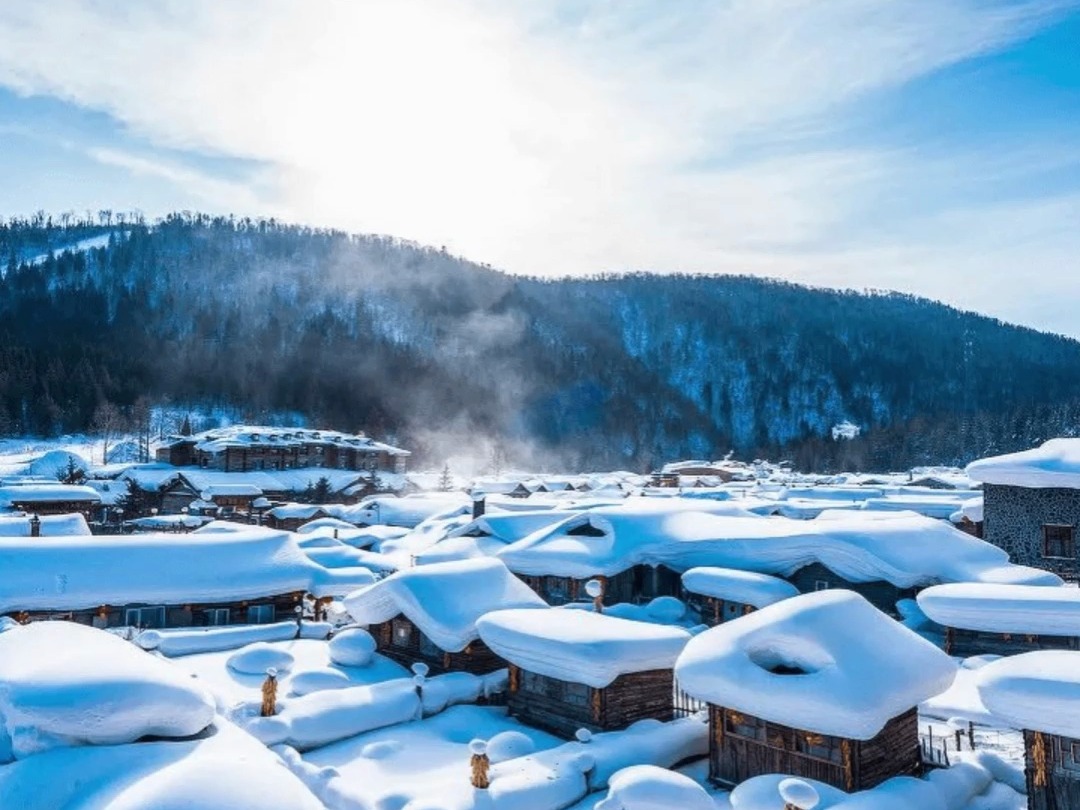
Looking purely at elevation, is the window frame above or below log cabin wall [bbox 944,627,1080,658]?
above

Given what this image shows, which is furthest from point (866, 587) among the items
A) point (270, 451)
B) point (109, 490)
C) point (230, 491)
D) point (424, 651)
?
point (270, 451)

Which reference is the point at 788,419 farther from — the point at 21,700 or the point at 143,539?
the point at 21,700

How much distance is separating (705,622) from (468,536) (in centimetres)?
1217

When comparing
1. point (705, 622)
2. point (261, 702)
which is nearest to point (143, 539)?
point (261, 702)

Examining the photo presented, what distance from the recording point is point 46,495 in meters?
48.4

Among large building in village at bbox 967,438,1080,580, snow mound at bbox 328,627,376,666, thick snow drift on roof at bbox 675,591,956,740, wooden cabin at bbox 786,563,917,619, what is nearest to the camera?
thick snow drift on roof at bbox 675,591,956,740

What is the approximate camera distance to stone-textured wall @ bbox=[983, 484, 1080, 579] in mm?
25875

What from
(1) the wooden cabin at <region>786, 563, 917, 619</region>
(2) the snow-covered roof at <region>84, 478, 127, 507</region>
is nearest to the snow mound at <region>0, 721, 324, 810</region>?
(1) the wooden cabin at <region>786, 563, 917, 619</region>

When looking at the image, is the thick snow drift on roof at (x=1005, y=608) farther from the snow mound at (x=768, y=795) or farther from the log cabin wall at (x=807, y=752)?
the snow mound at (x=768, y=795)

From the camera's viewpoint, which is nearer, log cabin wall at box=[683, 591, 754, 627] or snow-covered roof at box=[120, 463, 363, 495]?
log cabin wall at box=[683, 591, 754, 627]

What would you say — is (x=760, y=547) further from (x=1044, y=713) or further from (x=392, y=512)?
(x=392, y=512)

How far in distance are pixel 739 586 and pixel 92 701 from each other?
728 inches

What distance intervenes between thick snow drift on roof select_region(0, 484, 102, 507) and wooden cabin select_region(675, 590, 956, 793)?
48.0 metres

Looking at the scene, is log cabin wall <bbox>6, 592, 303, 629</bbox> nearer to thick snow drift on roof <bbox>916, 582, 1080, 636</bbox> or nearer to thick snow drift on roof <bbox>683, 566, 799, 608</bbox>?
thick snow drift on roof <bbox>683, 566, 799, 608</bbox>
